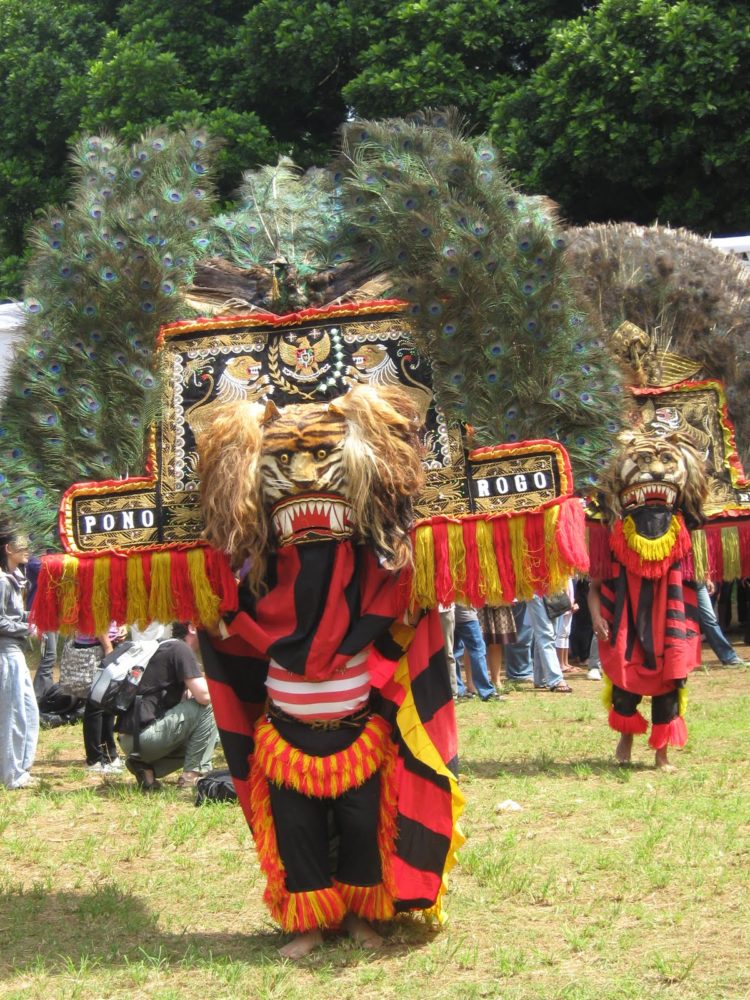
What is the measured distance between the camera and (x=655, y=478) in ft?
26.3

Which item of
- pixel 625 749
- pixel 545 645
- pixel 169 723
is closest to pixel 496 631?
pixel 545 645

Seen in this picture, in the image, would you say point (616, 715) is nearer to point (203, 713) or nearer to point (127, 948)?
point (203, 713)

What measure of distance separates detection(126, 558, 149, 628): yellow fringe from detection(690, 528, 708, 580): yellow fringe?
4.47 meters

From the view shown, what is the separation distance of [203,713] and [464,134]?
4162 mm

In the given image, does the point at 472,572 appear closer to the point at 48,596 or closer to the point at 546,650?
→ the point at 48,596

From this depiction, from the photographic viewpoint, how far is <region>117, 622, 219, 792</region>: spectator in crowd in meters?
8.27

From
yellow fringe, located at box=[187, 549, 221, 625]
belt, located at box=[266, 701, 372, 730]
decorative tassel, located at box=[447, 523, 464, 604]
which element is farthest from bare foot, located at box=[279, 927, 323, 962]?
decorative tassel, located at box=[447, 523, 464, 604]

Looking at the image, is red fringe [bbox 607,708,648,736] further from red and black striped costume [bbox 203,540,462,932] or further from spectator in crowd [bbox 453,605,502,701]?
spectator in crowd [bbox 453,605,502,701]

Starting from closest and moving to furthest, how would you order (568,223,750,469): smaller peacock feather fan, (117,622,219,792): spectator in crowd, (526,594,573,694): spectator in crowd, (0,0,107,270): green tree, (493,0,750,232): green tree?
(117,622,219,792): spectator in crowd, (568,223,750,469): smaller peacock feather fan, (526,594,573,694): spectator in crowd, (493,0,750,232): green tree, (0,0,107,270): green tree

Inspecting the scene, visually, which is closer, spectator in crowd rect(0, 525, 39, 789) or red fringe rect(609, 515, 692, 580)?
red fringe rect(609, 515, 692, 580)

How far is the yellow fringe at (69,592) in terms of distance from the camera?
5.11 m

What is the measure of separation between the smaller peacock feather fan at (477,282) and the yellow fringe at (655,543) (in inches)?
110

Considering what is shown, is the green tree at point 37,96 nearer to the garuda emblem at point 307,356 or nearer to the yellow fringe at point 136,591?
the garuda emblem at point 307,356

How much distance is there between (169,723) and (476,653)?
4.26 metres
